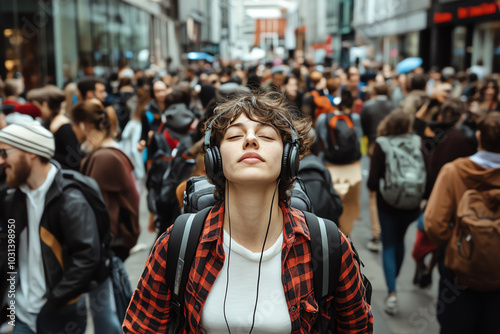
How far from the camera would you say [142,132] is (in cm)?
727

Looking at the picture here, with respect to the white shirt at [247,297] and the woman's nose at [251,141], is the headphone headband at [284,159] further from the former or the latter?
the white shirt at [247,297]

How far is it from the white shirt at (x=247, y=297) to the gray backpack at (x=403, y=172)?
3391mm

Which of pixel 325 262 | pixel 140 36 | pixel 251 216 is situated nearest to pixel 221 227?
pixel 251 216

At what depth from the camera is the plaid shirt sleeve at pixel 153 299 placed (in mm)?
1961

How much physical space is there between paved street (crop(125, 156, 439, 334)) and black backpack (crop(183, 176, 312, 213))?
9.19 ft

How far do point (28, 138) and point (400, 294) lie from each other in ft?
13.1

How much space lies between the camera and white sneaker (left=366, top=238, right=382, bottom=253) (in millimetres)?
6879

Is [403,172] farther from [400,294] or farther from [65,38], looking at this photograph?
[65,38]

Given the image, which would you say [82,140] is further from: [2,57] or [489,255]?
[2,57]

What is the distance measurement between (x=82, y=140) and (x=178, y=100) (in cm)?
121

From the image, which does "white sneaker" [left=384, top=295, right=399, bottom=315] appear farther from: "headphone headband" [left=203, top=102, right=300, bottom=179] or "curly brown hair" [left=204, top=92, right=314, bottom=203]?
"headphone headband" [left=203, top=102, right=300, bottom=179]

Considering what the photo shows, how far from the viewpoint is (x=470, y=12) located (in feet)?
74.1

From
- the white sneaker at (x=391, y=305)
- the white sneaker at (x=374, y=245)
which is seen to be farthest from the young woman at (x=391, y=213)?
the white sneaker at (x=374, y=245)

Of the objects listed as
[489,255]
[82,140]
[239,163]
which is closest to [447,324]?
[489,255]
